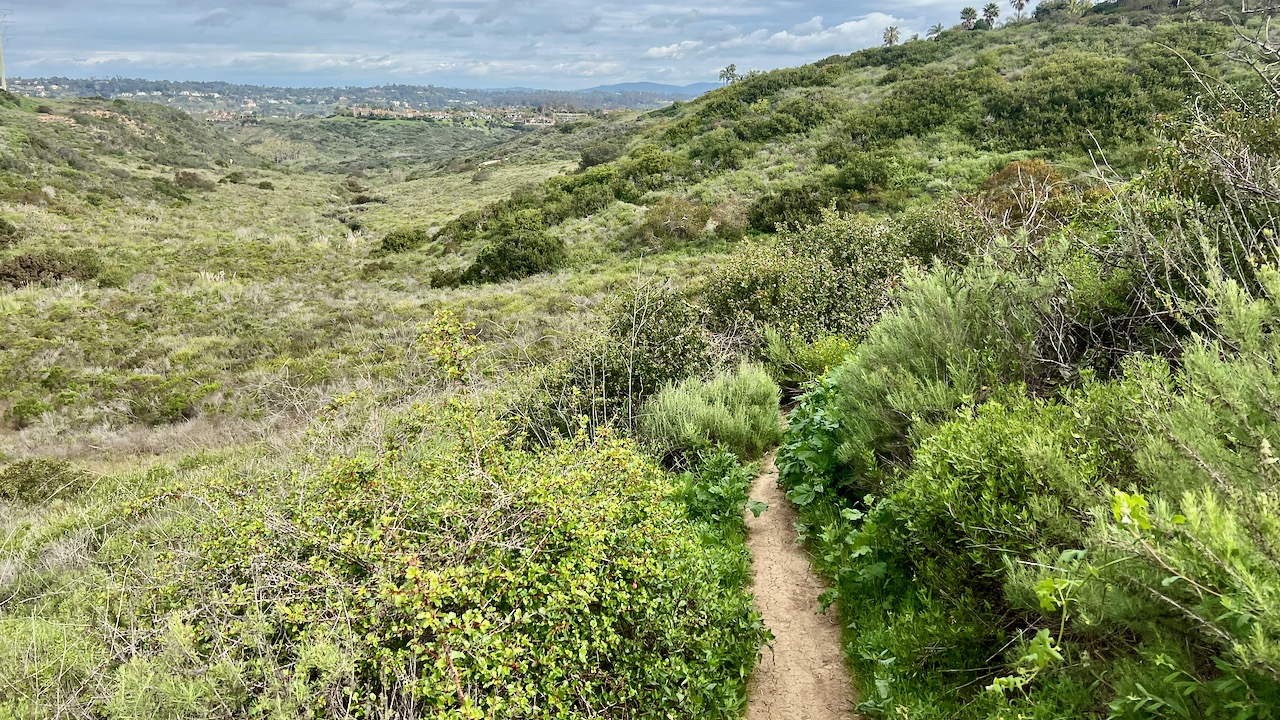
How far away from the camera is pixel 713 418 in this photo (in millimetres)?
6113

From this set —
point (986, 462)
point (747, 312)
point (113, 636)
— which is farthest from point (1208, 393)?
point (747, 312)

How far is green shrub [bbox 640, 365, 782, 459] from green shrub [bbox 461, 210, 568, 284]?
13.5 meters

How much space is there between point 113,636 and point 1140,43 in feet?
105

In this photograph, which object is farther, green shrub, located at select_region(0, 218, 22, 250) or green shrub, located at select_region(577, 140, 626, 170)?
green shrub, located at select_region(577, 140, 626, 170)

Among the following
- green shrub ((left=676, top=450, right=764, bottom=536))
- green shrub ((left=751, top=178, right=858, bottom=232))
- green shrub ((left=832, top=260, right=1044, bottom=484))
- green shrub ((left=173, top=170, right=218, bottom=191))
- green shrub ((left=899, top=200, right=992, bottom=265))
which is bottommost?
green shrub ((left=676, top=450, right=764, bottom=536))

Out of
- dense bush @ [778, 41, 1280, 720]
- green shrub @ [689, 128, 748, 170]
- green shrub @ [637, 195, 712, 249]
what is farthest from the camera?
green shrub @ [689, 128, 748, 170]

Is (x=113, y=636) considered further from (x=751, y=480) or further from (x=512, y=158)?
(x=512, y=158)

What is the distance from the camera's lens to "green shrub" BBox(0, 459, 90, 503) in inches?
307

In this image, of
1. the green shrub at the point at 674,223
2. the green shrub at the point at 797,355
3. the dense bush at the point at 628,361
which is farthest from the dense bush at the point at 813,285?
the green shrub at the point at 674,223

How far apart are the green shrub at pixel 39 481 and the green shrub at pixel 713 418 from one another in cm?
714

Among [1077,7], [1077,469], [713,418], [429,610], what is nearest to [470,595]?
[429,610]

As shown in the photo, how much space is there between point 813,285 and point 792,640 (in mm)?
5705

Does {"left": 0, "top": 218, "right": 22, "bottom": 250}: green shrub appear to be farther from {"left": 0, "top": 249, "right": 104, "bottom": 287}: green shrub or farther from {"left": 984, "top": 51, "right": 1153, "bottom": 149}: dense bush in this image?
{"left": 984, "top": 51, "right": 1153, "bottom": 149}: dense bush

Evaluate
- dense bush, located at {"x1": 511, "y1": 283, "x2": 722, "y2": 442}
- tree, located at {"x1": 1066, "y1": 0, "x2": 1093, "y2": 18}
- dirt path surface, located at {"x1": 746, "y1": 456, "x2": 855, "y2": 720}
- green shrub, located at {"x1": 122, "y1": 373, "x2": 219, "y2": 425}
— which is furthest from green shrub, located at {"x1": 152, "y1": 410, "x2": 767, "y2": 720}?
tree, located at {"x1": 1066, "y1": 0, "x2": 1093, "y2": 18}
